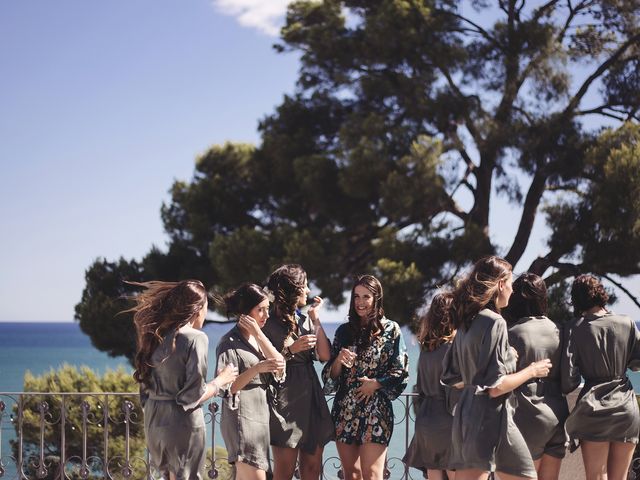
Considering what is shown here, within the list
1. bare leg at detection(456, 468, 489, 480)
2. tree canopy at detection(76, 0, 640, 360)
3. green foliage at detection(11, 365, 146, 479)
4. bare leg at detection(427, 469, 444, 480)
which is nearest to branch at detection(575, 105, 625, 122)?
tree canopy at detection(76, 0, 640, 360)

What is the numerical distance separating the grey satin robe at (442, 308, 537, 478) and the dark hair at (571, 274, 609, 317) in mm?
1099

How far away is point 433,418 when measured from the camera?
4328 millimetres

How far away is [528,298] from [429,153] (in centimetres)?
973

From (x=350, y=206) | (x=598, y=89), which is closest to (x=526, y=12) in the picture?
(x=598, y=89)

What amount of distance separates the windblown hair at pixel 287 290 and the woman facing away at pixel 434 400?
26.9 inches

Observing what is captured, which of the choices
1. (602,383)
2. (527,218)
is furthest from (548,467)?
(527,218)

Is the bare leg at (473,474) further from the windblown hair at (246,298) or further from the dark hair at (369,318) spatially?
the windblown hair at (246,298)

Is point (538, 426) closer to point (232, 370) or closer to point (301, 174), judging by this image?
point (232, 370)

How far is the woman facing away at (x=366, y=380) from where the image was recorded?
14.4ft

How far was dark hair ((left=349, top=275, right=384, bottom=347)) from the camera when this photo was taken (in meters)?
4.41

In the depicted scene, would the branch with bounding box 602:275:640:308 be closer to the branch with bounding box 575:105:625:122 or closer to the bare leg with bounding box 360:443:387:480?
the branch with bounding box 575:105:625:122

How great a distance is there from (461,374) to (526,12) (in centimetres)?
1222

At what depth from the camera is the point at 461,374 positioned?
12.0ft

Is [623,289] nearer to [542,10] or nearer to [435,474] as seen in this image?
[542,10]
